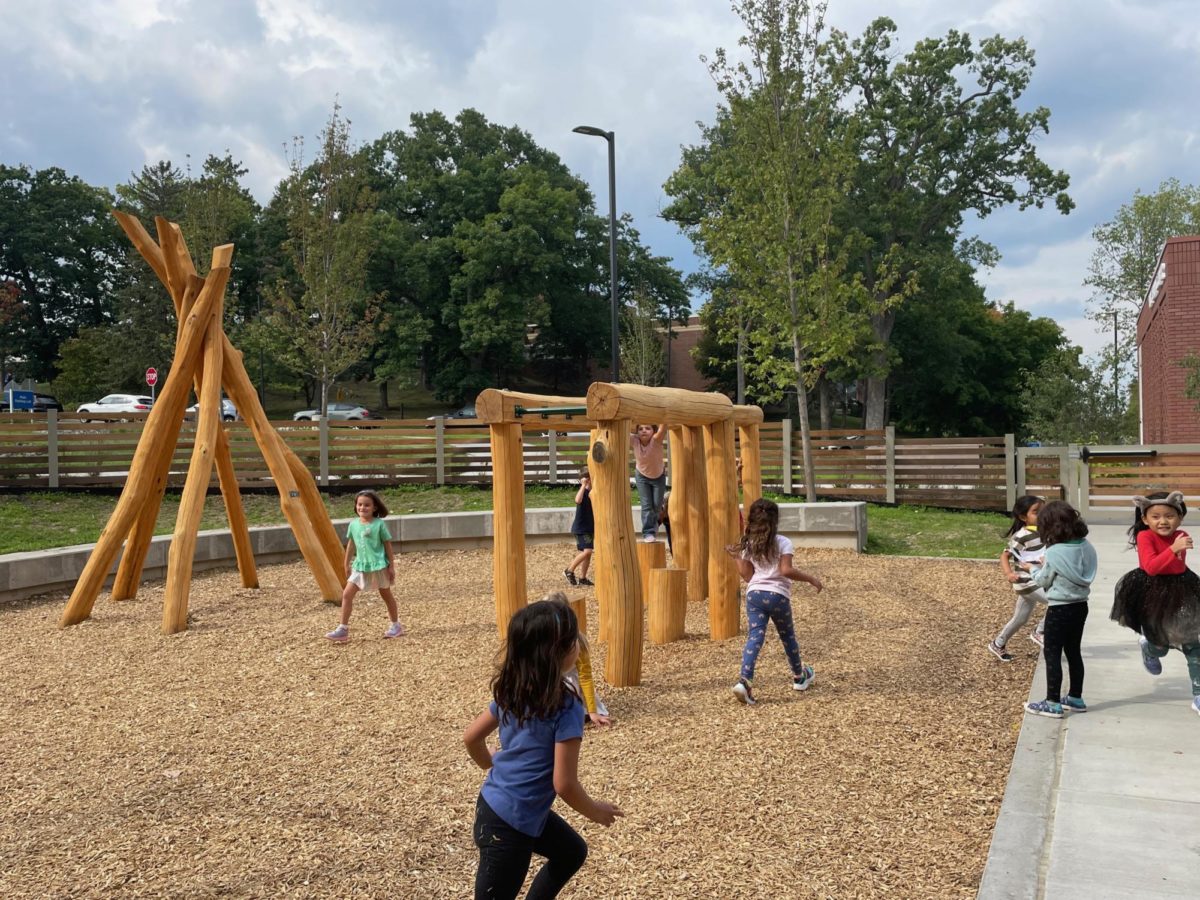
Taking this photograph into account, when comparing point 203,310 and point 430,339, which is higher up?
point 430,339

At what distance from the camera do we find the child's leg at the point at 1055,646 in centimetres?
521

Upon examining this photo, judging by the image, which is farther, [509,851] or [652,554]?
[652,554]

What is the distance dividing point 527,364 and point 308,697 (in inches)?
1714

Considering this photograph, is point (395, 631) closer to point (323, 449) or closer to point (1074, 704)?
point (1074, 704)

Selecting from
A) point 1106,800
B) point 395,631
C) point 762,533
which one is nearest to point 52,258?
point 395,631

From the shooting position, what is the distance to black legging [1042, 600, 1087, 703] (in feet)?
17.0

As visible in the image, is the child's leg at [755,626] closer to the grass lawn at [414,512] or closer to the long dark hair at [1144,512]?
the long dark hair at [1144,512]

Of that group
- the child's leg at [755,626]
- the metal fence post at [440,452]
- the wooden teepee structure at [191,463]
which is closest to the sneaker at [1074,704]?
the child's leg at [755,626]

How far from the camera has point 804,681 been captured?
230 inches

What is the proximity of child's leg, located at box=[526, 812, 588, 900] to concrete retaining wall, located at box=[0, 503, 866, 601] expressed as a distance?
8.65 metres

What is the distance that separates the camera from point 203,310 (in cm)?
855

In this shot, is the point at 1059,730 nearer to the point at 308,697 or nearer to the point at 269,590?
the point at 308,697

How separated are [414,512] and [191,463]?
23.0 feet

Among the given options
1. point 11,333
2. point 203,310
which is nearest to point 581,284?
point 11,333
